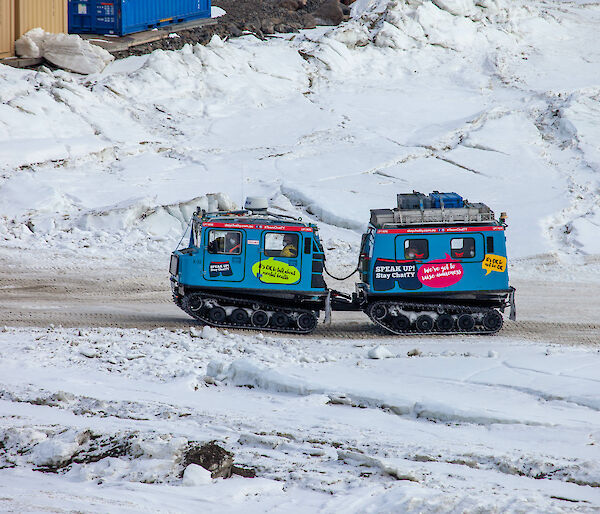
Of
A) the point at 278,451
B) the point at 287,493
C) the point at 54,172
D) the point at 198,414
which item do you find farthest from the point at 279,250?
the point at 54,172

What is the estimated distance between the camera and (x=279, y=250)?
14.7 m

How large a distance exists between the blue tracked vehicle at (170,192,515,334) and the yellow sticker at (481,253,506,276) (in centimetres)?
2

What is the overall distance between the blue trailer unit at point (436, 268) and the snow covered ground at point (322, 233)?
75 cm

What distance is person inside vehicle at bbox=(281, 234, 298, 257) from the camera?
1463cm

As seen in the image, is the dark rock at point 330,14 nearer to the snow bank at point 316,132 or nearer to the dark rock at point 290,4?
the snow bank at point 316,132

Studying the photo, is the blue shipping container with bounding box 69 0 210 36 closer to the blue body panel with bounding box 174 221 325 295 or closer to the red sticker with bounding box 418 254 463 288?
the blue body panel with bounding box 174 221 325 295

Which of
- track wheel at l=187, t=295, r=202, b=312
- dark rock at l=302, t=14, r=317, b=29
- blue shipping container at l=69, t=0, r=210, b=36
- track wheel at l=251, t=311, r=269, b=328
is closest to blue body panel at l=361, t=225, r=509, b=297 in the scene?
track wheel at l=251, t=311, r=269, b=328

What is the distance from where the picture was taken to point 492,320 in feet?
49.2

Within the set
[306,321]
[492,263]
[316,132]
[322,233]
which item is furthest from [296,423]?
[316,132]

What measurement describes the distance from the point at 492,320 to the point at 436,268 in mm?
1510

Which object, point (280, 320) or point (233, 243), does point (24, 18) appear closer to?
point (233, 243)

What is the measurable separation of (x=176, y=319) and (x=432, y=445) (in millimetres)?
7773

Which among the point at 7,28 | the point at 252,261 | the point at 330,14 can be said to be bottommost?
the point at 252,261

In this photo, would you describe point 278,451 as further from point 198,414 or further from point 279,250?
point 279,250
